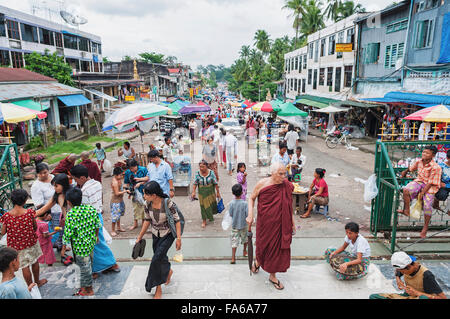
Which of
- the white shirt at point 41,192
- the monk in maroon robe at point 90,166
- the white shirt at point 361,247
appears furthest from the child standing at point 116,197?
the white shirt at point 361,247

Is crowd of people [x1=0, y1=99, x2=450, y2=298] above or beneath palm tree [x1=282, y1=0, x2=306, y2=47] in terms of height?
beneath

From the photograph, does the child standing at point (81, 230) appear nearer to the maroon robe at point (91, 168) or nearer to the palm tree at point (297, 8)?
the maroon robe at point (91, 168)

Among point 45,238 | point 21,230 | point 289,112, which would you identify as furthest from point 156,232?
point 289,112

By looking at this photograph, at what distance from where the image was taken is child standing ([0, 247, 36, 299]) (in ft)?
8.91

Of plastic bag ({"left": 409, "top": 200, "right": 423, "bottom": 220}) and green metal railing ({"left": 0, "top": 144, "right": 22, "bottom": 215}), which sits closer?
plastic bag ({"left": 409, "top": 200, "right": 423, "bottom": 220})

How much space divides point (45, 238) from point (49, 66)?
70.1ft

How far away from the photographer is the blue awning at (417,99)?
12434 mm

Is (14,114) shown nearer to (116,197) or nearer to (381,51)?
(116,197)

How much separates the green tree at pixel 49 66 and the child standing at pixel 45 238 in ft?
67.7

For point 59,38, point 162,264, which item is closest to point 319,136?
point 162,264

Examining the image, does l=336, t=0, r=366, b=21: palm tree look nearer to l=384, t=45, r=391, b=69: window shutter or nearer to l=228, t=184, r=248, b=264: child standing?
l=384, t=45, r=391, b=69: window shutter

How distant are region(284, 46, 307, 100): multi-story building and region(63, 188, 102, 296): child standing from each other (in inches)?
1220

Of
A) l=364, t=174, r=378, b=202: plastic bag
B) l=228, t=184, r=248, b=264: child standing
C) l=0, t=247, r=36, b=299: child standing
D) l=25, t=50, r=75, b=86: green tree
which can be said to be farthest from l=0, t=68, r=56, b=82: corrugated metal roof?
l=364, t=174, r=378, b=202: plastic bag

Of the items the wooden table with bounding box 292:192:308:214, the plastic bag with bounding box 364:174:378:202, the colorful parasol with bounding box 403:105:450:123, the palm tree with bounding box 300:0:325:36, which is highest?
the palm tree with bounding box 300:0:325:36
